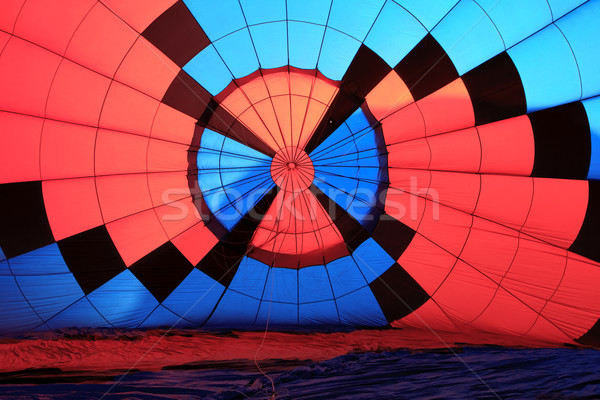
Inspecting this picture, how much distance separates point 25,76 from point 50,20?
17.0 inches

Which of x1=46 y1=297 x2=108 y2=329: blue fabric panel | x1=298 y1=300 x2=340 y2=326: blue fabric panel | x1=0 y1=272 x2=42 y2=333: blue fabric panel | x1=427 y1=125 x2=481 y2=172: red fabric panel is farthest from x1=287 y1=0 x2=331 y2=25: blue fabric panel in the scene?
x1=0 y1=272 x2=42 y2=333: blue fabric panel

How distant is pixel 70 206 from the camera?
343 cm

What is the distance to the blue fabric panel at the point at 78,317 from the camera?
136 inches

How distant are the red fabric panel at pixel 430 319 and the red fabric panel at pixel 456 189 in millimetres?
834

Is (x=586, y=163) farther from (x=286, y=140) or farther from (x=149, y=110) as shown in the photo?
(x=149, y=110)

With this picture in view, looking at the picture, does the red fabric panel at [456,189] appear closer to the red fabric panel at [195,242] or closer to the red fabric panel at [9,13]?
the red fabric panel at [195,242]

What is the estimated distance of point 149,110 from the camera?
3334 mm

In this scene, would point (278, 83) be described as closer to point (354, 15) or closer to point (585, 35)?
point (354, 15)

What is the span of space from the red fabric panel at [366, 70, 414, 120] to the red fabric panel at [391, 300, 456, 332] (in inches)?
62.3

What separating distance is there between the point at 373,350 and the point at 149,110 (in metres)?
2.36

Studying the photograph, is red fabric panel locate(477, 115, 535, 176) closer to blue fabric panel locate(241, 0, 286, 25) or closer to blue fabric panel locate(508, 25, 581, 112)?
blue fabric panel locate(508, 25, 581, 112)

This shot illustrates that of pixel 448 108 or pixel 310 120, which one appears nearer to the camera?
pixel 448 108

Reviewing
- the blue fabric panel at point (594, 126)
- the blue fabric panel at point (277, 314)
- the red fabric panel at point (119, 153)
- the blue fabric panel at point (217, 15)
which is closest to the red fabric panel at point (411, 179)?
the blue fabric panel at point (594, 126)

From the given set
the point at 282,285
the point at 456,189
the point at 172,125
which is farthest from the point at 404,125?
the point at 172,125
